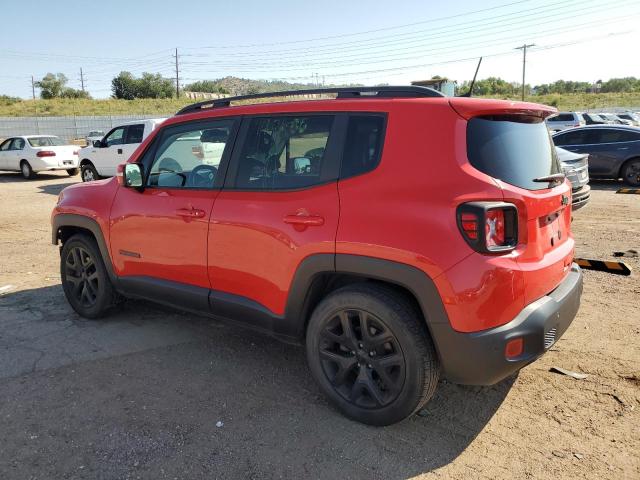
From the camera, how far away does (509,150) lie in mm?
2799

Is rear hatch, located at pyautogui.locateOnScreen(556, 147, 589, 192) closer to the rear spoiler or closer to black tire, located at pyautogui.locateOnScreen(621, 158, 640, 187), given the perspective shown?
black tire, located at pyautogui.locateOnScreen(621, 158, 640, 187)

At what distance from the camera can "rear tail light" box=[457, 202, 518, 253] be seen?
248 centimetres

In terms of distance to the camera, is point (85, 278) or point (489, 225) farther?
point (85, 278)

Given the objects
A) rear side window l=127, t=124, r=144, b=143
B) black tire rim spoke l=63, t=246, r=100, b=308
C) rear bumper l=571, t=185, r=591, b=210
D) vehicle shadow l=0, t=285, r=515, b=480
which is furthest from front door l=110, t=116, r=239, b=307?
rear side window l=127, t=124, r=144, b=143

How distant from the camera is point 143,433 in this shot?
2.95m

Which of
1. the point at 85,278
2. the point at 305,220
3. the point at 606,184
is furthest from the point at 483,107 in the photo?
the point at 606,184

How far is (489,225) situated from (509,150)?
21.5 inches

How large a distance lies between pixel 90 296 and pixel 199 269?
1635 millimetres

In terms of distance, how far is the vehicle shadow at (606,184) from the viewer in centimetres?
1296

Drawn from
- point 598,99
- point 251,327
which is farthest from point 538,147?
point 598,99

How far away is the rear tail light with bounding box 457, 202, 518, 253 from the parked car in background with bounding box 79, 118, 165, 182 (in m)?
13.1

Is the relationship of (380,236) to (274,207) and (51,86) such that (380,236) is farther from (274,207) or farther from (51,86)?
(51,86)

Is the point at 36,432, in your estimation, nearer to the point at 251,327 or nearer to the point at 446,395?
the point at 251,327

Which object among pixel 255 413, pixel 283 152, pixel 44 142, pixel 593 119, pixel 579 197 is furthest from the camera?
pixel 593 119
